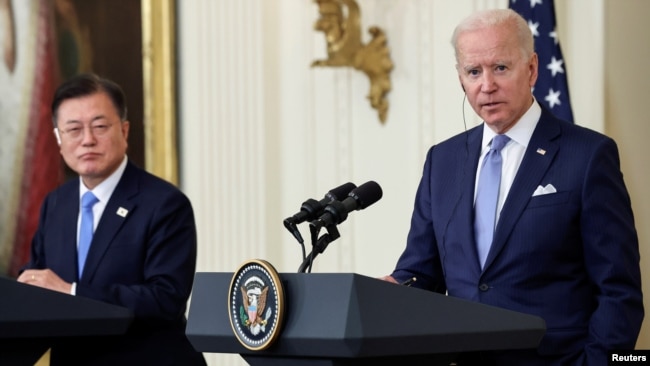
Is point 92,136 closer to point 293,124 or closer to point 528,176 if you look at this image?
point 528,176

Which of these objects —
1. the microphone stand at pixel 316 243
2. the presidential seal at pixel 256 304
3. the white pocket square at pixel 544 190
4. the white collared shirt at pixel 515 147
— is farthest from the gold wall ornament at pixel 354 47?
the presidential seal at pixel 256 304

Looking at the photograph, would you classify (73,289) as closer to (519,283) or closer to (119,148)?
(119,148)

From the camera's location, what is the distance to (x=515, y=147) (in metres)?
3.82

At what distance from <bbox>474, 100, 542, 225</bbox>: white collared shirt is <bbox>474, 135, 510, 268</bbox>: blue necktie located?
0.01 metres

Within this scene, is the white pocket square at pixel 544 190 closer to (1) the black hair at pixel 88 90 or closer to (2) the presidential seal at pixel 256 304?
(2) the presidential seal at pixel 256 304

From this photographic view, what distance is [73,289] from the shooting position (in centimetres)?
454

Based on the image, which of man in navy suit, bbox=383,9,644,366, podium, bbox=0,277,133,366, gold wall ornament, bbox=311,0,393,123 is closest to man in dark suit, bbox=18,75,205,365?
podium, bbox=0,277,133,366

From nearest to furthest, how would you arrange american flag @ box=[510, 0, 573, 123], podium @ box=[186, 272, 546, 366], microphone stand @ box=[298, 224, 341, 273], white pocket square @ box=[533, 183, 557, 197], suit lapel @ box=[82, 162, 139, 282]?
podium @ box=[186, 272, 546, 366] → microphone stand @ box=[298, 224, 341, 273] → white pocket square @ box=[533, 183, 557, 197] → suit lapel @ box=[82, 162, 139, 282] → american flag @ box=[510, 0, 573, 123]

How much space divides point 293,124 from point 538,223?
393cm

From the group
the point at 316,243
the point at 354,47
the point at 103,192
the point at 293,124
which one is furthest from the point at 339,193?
the point at 293,124

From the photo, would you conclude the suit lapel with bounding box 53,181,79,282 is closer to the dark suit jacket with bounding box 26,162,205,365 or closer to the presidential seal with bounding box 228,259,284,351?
the dark suit jacket with bounding box 26,162,205,365

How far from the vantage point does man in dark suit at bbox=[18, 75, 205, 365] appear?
4.66 metres

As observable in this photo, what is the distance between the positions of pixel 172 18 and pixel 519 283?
4.51 meters

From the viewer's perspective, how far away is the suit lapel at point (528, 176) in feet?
11.9
